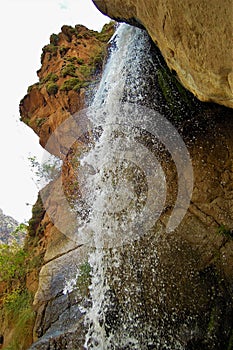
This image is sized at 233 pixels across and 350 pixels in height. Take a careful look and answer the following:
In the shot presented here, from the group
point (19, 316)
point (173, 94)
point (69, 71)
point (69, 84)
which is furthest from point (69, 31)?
point (19, 316)

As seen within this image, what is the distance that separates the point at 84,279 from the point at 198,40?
508 cm

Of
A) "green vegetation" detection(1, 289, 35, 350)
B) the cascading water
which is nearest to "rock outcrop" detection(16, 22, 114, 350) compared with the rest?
"green vegetation" detection(1, 289, 35, 350)

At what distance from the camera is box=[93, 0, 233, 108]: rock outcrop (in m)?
3.44

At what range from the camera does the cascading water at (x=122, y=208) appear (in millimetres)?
Result: 5418

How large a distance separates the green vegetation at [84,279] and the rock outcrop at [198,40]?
13.8 ft

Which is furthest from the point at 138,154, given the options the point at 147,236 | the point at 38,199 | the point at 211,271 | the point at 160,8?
the point at 38,199

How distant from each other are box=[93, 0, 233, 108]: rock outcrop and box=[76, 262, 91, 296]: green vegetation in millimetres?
4215

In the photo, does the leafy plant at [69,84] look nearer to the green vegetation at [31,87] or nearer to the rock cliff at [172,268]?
the green vegetation at [31,87]

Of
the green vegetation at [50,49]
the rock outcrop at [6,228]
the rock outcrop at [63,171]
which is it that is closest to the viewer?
the rock outcrop at [63,171]

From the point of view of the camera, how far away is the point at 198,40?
393cm

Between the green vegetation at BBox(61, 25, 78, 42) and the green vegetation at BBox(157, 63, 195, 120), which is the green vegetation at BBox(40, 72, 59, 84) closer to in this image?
the green vegetation at BBox(61, 25, 78, 42)

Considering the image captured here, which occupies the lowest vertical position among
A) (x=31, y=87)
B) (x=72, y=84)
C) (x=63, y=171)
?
(x=63, y=171)

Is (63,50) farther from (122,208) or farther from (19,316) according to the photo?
(19,316)

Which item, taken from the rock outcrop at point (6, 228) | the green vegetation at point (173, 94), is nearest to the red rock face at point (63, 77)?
the green vegetation at point (173, 94)
